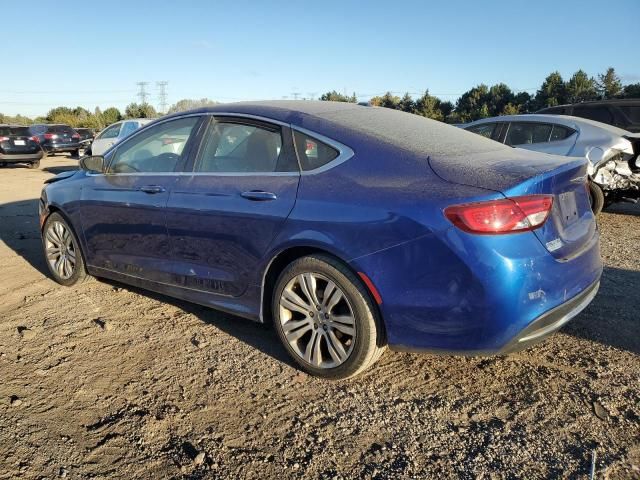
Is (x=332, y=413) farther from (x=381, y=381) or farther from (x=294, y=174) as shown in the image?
(x=294, y=174)

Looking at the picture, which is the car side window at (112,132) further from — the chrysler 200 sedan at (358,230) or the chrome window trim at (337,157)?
the chrome window trim at (337,157)

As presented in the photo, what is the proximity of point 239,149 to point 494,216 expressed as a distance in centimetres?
181

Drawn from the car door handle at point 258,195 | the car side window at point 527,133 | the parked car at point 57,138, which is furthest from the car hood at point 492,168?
the parked car at point 57,138

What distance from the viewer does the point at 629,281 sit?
459 centimetres

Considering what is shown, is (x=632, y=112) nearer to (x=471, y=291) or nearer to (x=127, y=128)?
(x=471, y=291)

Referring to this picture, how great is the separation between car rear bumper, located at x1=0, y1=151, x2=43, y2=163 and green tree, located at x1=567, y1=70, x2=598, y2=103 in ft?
134

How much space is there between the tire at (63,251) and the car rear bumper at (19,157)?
15.3m

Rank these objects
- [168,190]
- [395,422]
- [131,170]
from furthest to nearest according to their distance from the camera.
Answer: [131,170] < [168,190] < [395,422]

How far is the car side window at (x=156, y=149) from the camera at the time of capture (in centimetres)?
391

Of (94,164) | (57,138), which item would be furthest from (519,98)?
(94,164)

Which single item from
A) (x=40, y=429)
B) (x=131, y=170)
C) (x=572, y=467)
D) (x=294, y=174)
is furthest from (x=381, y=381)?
(x=131, y=170)

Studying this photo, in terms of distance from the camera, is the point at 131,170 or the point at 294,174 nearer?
the point at 294,174

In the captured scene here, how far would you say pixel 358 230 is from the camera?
9.04 feet

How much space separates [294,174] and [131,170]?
6.00 ft
